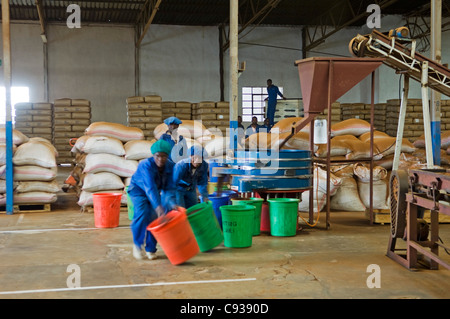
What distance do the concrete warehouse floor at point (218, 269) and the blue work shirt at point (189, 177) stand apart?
778 millimetres

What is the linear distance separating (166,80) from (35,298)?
1717cm

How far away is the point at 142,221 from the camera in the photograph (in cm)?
560

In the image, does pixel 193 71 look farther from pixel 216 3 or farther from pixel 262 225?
pixel 262 225

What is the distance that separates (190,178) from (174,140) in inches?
88.2

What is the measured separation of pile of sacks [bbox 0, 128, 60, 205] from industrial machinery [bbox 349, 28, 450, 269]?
541cm

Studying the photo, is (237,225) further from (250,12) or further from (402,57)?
(250,12)

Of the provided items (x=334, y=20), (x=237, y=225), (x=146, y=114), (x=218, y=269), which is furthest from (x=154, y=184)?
(x=334, y=20)

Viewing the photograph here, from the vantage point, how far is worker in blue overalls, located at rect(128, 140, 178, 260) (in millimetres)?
5273

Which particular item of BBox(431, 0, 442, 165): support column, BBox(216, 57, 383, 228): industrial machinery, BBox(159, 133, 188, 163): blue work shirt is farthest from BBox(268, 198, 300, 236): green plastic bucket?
BBox(431, 0, 442, 165): support column

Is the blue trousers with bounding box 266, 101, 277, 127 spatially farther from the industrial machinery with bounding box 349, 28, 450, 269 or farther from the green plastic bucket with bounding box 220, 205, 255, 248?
the green plastic bucket with bounding box 220, 205, 255, 248

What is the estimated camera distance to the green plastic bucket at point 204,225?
5426 millimetres

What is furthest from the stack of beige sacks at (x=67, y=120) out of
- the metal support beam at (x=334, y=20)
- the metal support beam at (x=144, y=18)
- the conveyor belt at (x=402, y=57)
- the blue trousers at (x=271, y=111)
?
the conveyor belt at (x=402, y=57)

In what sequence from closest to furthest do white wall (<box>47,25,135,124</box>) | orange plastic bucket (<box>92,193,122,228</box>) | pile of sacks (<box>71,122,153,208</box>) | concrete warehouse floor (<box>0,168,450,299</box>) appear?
concrete warehouse floor (<box>0,168,450,299</box>)
orange plastic bucket (<box>92,193,122,228</box>)
pile of sacks (<box>71,122,153,208</box>)
white wall (<box>47,25,135,124</box>)

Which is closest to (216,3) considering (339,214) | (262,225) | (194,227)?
(339,214)
